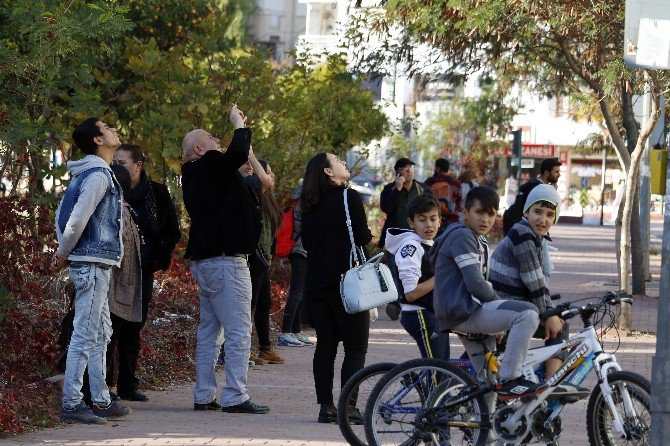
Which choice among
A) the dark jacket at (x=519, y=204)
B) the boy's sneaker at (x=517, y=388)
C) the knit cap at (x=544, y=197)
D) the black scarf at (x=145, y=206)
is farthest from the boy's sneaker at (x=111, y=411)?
the dark jacket at (x=519, y=204)

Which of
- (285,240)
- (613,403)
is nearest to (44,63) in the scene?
(285,240)

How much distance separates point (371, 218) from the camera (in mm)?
34031

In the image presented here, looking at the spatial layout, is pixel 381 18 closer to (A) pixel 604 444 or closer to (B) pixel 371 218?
(A) pixel 604 444

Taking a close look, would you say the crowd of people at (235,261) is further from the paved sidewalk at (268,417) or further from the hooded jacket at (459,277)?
the paved sidewalk at (268,417)

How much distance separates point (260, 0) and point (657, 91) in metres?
47.3

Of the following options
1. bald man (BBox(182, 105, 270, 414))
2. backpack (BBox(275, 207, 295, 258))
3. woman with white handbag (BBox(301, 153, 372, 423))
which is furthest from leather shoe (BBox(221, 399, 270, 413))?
backpack (BBox(275, 207, 295, 258))

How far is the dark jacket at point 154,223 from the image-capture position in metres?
10.1

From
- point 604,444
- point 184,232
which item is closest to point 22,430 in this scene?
point 604,444

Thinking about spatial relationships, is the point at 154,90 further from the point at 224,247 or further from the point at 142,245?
the point at 224,247

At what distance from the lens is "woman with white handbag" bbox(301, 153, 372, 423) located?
359 inches

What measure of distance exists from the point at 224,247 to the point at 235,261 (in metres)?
0.14

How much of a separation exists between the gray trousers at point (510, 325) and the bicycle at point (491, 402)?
0.14 meters

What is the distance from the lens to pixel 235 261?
31.1 feet

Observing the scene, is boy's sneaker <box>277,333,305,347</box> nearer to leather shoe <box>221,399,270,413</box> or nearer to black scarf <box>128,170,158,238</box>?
black scarf <box>128,170,158,238</box>
